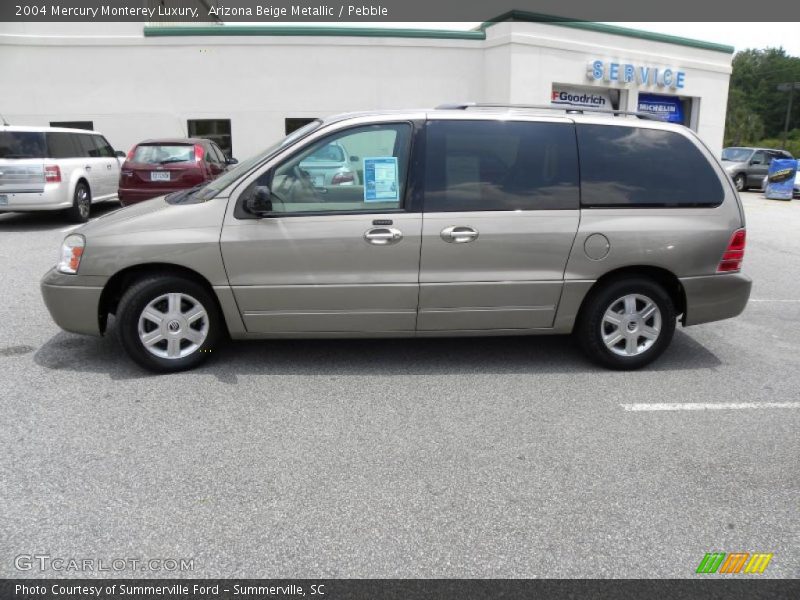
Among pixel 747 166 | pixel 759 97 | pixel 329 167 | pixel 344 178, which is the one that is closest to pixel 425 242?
pixel 344 178

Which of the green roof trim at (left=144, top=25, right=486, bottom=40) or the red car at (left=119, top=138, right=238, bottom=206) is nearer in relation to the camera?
the red car at (left=119, top=138, right=238, bottom=206)

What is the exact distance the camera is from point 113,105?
58.0 ft

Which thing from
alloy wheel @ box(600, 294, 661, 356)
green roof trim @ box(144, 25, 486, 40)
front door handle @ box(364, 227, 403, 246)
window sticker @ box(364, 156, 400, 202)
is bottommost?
alloy wheel @ box(600, 294, 661, 356)

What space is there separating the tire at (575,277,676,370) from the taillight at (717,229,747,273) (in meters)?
0.49

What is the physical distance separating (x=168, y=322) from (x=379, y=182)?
1.81 m

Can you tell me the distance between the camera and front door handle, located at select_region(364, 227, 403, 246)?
4.58 meters

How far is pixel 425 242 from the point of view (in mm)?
4617

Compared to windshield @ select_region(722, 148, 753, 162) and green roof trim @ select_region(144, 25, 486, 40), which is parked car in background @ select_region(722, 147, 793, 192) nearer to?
windshield @ select_region(722, 148, 753, 162)

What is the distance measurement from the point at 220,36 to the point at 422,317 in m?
15.6

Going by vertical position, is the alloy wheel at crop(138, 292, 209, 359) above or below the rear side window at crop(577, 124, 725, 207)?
below

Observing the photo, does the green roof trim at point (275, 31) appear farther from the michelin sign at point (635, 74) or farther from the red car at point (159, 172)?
the red car at point (159, 172)

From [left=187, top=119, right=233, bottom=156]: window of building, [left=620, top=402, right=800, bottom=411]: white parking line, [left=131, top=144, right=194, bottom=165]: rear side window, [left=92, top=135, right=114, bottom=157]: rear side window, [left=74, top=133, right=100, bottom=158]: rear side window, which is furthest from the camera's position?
[left=187, top=119, right=233, bottom=156]: window of building

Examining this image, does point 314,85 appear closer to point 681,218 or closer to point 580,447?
point 681,218

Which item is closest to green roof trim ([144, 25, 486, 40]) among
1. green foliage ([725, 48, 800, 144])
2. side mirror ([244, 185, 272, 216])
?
side mirror ([244, 185, 272, 216])
